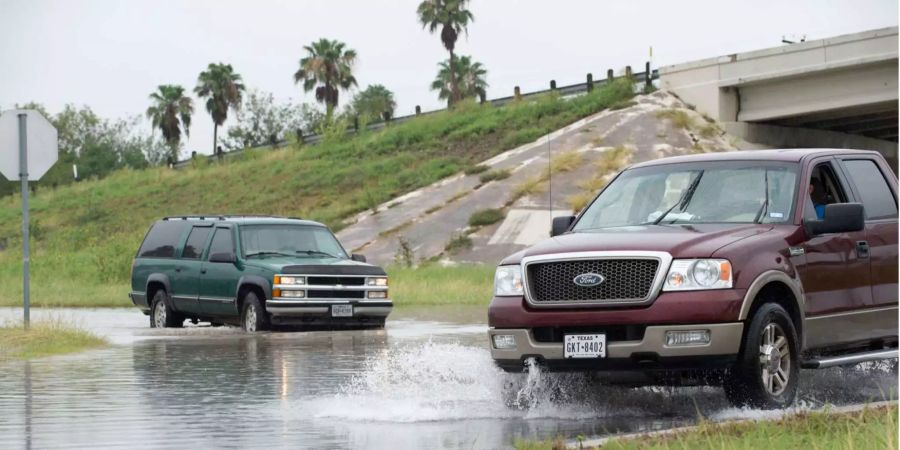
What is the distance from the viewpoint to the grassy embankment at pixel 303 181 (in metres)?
58.6

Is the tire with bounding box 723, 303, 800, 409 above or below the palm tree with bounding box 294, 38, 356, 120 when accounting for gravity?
below

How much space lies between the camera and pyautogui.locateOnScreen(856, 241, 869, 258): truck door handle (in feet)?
41.3

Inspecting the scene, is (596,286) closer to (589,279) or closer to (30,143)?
(589,279)

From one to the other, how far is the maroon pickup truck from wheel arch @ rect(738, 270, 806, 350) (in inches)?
0.5

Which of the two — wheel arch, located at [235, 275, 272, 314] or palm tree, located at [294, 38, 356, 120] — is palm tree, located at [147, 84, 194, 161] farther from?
wheel arch, located at [235, 275, 272, 314]

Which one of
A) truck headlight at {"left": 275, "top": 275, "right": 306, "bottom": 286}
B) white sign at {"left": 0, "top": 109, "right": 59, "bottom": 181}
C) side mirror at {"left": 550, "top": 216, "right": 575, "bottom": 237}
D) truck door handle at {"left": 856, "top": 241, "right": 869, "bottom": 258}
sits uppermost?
white sign at {"left": 0, "top": 109, "right": 59, "bottom": 181}

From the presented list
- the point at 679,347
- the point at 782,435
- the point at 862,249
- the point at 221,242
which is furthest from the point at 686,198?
the point at 221,242

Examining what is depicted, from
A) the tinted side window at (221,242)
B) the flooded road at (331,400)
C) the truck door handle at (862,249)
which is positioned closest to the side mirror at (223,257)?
the tinted side window at (221,242)

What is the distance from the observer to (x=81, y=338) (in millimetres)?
20000

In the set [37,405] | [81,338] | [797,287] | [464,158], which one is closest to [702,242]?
[797,287]

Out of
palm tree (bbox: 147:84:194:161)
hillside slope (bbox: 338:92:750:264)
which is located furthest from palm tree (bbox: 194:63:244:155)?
hillside slope (bbox: 338:92:750:264)

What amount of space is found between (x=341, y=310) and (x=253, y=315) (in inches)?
50.2

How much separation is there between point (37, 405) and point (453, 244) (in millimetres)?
34623

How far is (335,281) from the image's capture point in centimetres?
2325
